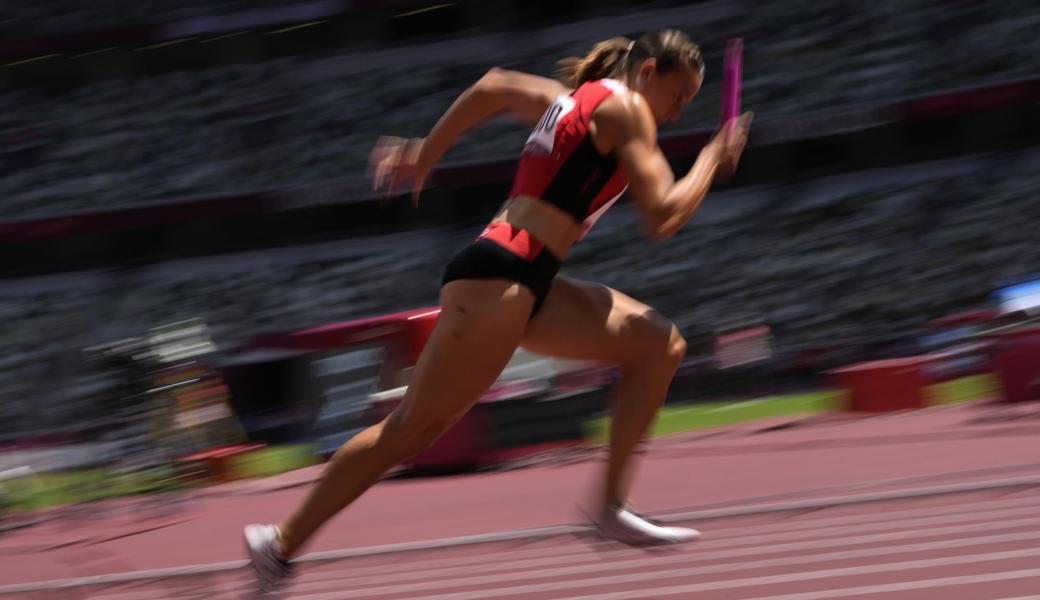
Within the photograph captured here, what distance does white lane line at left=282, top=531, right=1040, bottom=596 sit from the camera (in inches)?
172

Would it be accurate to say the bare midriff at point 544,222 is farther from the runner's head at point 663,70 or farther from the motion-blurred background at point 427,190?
the motion-blurred background at point 427,190

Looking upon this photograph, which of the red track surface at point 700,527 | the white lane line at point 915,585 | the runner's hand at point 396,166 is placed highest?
the runner's hand at point 396,166

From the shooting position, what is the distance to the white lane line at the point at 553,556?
4.90m

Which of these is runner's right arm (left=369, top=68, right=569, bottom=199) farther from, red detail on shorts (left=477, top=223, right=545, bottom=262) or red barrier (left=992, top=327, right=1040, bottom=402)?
red barrier (left=992, top=327, right=1040, bottom=402)

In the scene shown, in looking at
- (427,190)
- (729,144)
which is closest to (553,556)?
(729,144)

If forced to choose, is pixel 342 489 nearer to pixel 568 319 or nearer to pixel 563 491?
pixel 568 319

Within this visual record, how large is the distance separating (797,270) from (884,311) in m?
1.67

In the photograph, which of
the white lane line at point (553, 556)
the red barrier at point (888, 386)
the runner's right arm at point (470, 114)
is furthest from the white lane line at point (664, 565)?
the red barrier at point (888, 386)

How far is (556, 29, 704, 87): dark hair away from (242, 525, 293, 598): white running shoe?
1539 mm

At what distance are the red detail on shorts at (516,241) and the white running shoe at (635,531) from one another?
31.5 inches

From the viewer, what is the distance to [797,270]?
800 inches

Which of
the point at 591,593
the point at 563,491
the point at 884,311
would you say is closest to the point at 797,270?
the point at 884,311

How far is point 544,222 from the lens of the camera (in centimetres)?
377

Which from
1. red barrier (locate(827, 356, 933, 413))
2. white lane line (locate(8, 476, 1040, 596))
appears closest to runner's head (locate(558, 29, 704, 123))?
white lane line (locate(8, 476, 1040, 596))
